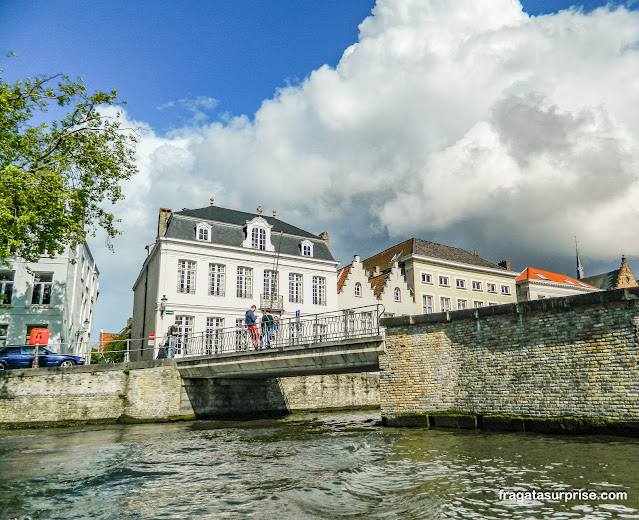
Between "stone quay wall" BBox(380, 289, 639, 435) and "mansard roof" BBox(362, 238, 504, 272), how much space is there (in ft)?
94.3

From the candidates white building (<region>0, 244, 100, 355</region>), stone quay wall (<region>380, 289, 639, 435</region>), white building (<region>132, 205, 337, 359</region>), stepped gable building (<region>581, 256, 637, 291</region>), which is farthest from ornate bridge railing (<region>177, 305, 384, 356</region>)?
stepped gable building (<region>581, 256, 637, 291</region>)

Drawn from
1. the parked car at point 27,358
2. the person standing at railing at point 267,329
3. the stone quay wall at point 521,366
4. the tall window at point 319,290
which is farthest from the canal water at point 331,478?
the tall window at point 319,290

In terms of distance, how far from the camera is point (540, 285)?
5378 cm

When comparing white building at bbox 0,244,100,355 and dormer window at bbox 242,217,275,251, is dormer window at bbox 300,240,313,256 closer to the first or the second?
dormer window at bbox 242,217,275,251

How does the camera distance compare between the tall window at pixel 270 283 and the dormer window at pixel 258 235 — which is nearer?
the tall window at pixel 270 283

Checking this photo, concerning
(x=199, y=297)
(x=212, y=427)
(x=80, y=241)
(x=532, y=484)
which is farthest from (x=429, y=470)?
(x=199, y=297)

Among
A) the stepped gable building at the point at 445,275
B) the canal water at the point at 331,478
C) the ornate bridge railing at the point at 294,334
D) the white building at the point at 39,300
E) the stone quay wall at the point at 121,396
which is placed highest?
the stepped gable building at the point at 445,275

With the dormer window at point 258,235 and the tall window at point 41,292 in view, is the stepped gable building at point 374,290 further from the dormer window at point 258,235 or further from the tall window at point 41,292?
the tall window at point 41,292

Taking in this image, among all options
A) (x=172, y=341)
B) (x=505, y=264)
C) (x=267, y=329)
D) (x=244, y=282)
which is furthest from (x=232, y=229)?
(x=505, y=264)

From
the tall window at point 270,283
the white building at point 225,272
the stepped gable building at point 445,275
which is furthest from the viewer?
the stepped gable building at point 445,275

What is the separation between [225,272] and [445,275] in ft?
74.1

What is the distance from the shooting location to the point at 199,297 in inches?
1176

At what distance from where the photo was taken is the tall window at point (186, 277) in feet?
97.4

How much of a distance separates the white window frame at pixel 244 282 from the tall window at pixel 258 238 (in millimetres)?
1768
